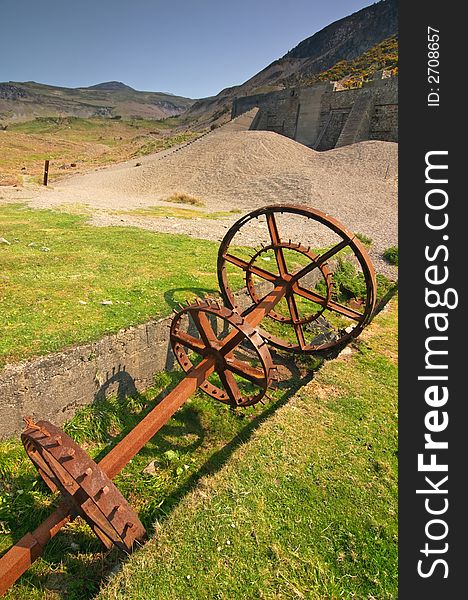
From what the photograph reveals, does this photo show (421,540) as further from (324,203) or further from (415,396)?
(324,203)

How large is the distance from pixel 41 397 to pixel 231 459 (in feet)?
7.59

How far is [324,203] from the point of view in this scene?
18500 mm

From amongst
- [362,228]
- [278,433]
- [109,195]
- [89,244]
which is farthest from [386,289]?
[109,195]

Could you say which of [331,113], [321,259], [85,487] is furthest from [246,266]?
[331,113]

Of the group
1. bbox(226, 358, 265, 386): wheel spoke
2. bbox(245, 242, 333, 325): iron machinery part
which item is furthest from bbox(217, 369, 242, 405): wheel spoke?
bbox(245, 242, 333, 325): iron machinery part

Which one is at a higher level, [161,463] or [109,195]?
[109,195]

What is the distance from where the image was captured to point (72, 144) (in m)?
62.1

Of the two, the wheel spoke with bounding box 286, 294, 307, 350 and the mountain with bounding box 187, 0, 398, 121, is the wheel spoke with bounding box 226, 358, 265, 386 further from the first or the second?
the mountain with bounding box 187, 0, 398, 121

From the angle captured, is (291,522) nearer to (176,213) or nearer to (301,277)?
(301,277)

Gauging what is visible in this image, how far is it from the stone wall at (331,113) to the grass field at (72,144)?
42.1ft

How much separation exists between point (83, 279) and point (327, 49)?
138601 mm

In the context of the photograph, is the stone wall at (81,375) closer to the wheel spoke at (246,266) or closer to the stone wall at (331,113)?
the wheel spoke at (246,266)

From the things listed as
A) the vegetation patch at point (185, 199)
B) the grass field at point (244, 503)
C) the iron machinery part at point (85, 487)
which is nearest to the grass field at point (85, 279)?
the grass field at point (244, 503)

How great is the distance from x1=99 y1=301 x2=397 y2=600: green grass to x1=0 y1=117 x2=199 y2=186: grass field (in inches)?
844
